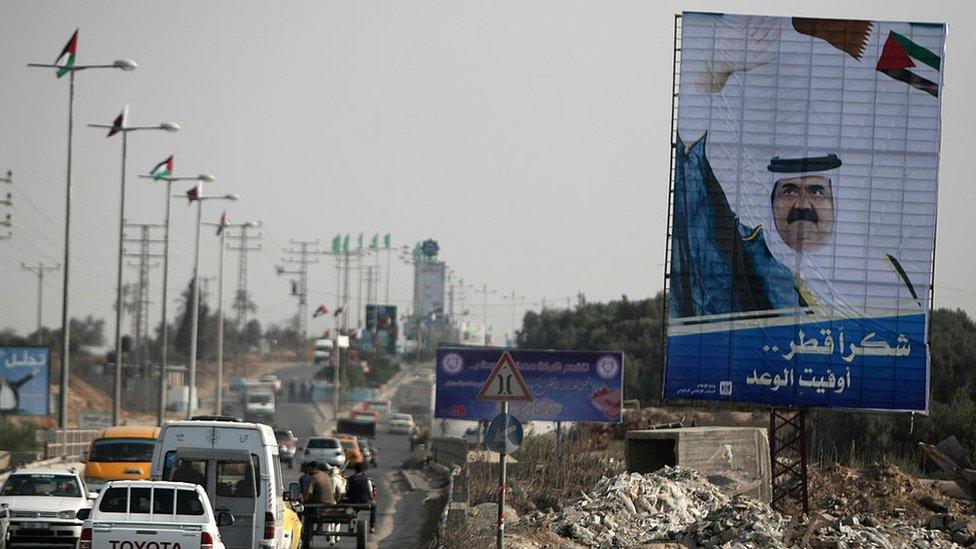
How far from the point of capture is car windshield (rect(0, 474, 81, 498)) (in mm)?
23562

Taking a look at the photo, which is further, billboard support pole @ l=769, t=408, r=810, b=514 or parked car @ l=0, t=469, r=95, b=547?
billboard support pole @ l=769, t=408, r=810, b=514

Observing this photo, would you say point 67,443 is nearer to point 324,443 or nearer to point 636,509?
point 324,443

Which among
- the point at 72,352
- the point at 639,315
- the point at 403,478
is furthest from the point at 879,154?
the point at 72,352

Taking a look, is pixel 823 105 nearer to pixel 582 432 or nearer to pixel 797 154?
pixel 797 154

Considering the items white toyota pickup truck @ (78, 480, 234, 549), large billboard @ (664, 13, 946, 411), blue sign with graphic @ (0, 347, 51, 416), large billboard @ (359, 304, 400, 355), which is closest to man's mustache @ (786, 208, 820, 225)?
large billboard @ (664, 13, 946, 411)

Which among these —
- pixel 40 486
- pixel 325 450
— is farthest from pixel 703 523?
pixel 325 450

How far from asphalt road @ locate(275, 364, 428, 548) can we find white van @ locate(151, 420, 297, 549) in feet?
20.7

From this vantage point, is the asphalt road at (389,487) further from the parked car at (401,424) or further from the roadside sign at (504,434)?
the roadside sign at (504,434)

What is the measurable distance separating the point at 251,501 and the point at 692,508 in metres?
12.1

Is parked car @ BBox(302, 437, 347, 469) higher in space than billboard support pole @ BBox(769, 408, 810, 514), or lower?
lower

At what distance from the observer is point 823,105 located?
1163 inches

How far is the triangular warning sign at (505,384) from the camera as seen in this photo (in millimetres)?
20594

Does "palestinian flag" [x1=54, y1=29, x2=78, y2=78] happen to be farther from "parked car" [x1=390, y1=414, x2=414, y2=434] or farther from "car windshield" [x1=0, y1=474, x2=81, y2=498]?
"parked car" [x1=390, y1=414, x2=414, y2=434]

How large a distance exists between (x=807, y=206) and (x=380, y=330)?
517ft
